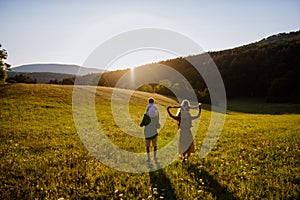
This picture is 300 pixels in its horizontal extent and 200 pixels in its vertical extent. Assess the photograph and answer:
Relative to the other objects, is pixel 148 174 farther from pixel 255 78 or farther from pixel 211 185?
pixel 255 78

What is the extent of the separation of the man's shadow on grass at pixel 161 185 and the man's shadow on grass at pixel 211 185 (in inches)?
39.4

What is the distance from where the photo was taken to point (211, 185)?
23.6 feet

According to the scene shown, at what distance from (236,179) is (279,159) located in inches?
144

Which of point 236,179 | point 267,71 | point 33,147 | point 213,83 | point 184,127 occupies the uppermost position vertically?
point 267,71

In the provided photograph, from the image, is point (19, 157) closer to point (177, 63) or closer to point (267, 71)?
point (267, 71)

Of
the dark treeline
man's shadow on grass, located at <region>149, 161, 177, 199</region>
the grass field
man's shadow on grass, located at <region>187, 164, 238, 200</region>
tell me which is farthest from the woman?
the dark treeline

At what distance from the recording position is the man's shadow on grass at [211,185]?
6500 millimetres

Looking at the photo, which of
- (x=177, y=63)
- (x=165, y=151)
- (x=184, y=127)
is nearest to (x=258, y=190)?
(x=184, y=127)

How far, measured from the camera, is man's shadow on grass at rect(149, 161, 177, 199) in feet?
21.4

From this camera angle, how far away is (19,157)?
9906 mm

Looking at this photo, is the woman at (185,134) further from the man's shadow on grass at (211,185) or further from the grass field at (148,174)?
the man's shadow on grass at (211,185)

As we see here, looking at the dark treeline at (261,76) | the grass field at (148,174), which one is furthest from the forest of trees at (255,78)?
the grass field at (148,174)

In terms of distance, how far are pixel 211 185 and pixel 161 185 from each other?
5.02 feet

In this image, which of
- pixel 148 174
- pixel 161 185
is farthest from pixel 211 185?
pixel 148 174
